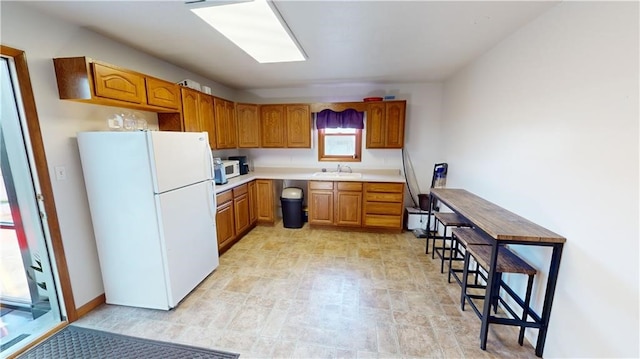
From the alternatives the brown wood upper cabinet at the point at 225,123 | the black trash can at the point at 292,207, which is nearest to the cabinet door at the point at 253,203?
the black trash can at the point at 292,207

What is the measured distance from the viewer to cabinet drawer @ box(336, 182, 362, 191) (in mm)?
3740

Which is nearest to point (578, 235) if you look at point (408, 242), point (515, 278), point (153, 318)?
point (515, 278)

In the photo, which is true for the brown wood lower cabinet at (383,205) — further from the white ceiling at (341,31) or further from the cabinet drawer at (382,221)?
the white ceiling at (341,31)

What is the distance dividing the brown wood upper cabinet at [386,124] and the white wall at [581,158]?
1.71 meters

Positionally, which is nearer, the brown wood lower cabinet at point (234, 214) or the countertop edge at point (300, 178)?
the brown wood lower cabinet at point (234, 214)

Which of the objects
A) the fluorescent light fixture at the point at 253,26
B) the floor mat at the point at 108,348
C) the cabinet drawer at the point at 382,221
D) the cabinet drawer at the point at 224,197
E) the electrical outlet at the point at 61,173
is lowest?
the floor mat at the point at 108,348

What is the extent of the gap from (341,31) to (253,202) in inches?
111

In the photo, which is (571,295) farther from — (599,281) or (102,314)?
(102,314)

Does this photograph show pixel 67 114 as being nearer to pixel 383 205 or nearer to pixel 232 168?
pixel 232 168

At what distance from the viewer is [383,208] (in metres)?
3.74

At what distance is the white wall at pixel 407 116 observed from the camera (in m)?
3.99

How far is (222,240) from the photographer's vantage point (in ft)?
10.2

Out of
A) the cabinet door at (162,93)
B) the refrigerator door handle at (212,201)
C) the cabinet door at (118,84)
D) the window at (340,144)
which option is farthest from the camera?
the window at (340,144)

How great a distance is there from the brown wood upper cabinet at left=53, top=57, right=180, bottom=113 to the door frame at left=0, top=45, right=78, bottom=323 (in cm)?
18
